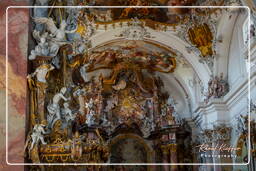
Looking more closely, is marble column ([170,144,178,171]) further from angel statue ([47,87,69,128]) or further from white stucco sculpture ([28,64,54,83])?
white stucco sculpture ([28,64,54,83])

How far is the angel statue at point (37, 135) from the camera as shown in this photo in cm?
577

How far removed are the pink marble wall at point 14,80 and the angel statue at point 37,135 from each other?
0.16 meters

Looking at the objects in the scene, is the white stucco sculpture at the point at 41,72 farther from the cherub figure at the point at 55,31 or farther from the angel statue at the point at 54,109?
the cherub figure at the point at 55,31

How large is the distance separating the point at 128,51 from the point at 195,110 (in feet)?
14.6

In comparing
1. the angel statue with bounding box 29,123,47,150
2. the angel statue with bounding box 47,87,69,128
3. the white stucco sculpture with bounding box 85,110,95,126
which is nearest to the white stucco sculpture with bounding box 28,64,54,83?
the angel statue with bounding box 47,87,69,128

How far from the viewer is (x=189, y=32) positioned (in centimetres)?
1933

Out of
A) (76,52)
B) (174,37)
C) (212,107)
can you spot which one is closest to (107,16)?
(174,37)

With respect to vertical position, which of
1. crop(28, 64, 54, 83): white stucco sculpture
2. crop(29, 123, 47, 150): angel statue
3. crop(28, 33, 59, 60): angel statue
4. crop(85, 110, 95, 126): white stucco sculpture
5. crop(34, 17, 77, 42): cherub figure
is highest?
crop(85, 110, 95, 126): white stucco sculpture

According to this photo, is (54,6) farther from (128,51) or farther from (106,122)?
(106,122)

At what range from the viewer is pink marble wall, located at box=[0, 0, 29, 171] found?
5578 mm

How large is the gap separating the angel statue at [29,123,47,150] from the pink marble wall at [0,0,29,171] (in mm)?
157

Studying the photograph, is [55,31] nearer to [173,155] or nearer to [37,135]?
[37,135]

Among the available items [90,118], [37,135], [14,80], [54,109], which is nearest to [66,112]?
[54,109]

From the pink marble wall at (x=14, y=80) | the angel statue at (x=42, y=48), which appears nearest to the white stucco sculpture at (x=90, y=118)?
the angel statue at (x=42, y=48)
